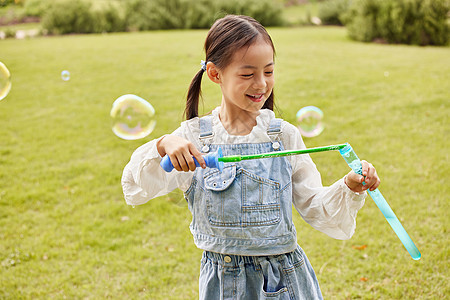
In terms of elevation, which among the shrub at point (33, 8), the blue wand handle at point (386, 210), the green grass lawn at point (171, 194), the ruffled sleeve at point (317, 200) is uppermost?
the blue wand handle at point (386, 210)

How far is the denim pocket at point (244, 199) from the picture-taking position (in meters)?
1.79

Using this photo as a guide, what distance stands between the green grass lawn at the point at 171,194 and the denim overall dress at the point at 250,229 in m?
0.27

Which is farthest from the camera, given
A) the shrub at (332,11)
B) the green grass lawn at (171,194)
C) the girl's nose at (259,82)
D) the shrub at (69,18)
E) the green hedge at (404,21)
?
the shrub at (332,11)

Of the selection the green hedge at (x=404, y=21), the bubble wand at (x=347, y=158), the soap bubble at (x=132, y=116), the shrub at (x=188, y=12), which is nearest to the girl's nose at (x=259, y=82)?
the bubble wand at (x=347, y=158)

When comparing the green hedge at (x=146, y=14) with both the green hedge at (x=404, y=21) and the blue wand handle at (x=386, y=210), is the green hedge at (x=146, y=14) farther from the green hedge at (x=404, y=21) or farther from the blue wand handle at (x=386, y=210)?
the blue wand handle at (x=386, y=210)

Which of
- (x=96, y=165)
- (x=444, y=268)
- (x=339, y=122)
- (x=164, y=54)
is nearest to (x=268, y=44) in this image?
(x=444, y=268)

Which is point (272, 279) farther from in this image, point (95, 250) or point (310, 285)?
point (95, 250)

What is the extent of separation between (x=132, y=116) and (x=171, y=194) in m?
0.45

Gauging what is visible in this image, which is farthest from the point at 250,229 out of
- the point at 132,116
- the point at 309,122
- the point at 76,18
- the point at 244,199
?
the point at 76,18

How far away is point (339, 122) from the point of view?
253 inches

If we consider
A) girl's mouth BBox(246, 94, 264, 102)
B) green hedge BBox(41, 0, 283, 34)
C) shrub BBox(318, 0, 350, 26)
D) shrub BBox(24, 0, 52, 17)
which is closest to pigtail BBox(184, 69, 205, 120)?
girl's mouth BBox(246, 94, 264, 102)

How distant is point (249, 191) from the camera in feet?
5.90

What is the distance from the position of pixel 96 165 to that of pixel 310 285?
407 centimetres

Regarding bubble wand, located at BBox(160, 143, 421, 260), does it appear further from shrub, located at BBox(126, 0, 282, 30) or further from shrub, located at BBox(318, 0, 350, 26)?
shrub, located at BBox(318, 0, 350, 26)
